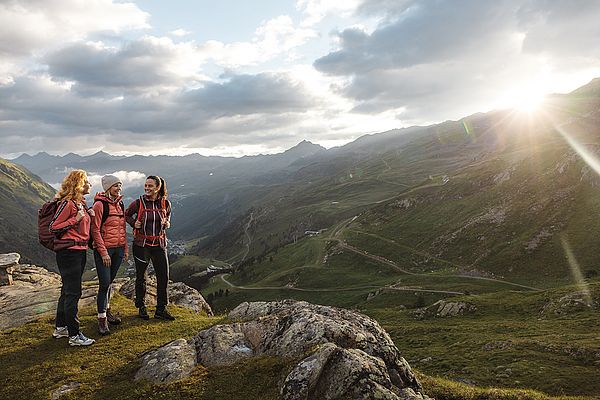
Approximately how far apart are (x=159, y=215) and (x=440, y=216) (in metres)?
135

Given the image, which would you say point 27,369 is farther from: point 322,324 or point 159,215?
point 322,324

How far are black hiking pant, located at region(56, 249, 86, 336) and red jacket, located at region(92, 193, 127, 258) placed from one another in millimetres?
818

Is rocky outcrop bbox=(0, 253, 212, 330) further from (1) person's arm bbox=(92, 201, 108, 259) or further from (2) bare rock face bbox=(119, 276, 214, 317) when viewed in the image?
(1) person's arm bbox=(92, 201, 108, 259)

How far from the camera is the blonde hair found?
51.5 ft

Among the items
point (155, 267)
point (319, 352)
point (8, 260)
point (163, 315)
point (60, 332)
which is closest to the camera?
point (319, 352)

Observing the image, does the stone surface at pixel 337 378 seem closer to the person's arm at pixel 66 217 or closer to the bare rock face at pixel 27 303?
the person's arm at pixel 66 217

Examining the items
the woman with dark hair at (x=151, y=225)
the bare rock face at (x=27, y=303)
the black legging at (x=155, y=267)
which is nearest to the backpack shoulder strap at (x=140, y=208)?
the woman with dark hair at (x=151, y=225)

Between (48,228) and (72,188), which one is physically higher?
(72,188)

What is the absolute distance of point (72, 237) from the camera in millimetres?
15688

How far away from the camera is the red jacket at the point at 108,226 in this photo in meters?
16.8

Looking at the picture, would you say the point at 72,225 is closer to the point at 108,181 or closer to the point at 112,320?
the point at 108,181

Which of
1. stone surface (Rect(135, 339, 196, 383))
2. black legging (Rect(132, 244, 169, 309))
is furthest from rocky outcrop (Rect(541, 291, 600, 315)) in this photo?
stone surface (Rect(135, 339, 196, 383))

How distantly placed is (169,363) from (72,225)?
6.97 metres

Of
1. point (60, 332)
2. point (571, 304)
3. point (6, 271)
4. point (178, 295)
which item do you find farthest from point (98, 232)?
point (571, 304)
